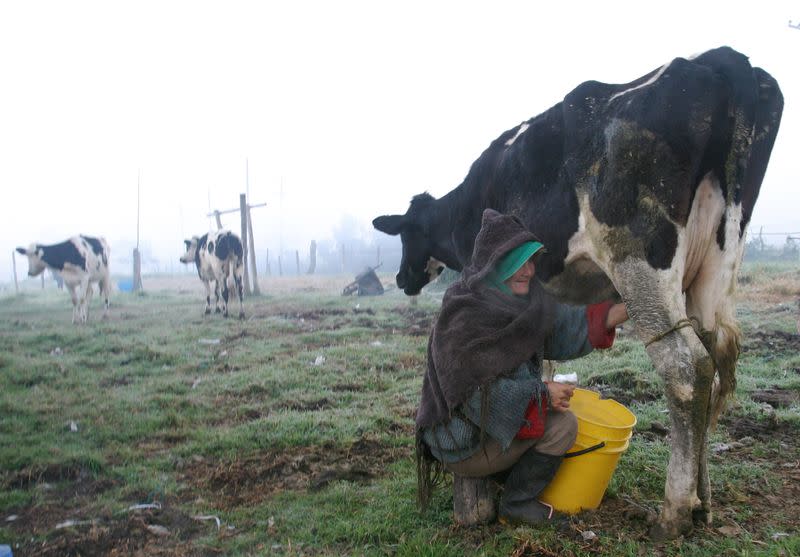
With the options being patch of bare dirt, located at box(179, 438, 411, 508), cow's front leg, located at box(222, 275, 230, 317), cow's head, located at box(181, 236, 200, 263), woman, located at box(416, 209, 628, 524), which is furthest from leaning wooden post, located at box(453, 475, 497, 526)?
cow's head, located at box(181, 236, 200, 263)

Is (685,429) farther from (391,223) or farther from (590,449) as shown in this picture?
(391,223)

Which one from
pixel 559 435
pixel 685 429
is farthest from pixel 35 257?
pixel 685 429

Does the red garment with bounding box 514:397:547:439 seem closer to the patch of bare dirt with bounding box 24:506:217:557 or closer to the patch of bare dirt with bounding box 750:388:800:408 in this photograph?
the patch of bare dirt with bounding box 24:506:217:557

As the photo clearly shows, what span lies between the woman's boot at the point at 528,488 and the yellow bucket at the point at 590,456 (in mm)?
75

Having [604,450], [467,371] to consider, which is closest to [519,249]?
[467,371]

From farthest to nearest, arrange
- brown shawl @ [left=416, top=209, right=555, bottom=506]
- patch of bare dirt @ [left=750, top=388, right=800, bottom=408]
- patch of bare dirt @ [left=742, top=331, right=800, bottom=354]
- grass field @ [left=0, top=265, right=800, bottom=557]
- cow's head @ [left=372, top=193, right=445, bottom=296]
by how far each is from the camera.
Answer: patch of bare dirt @ [left=742, top=331, right=800, bottom=354] → cow's head @ [left=372, top=193, right=445, bottom=296] → patch of bare dirt @ [left=750, top=388, right=800, bottom=408] → grass field @ [left=0, top=265, right=800, bottom=557] → brown shawl @ [left=416, top=209, right=555, bottom=506]

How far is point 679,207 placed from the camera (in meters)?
3.25

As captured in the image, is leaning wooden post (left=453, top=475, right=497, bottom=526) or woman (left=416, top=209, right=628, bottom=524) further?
leaning wooden post (left=453, top=475, right=497, bottom=526)

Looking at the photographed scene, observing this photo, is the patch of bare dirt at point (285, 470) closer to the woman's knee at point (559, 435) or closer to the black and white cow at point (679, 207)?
the woman's knee at point (559, 435)

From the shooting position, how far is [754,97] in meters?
3.26

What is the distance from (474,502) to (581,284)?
1584mm

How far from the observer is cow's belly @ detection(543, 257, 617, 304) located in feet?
12.9

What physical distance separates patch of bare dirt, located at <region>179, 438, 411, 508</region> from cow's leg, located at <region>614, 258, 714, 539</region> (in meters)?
2.06

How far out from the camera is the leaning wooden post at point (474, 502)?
3.39 meters
